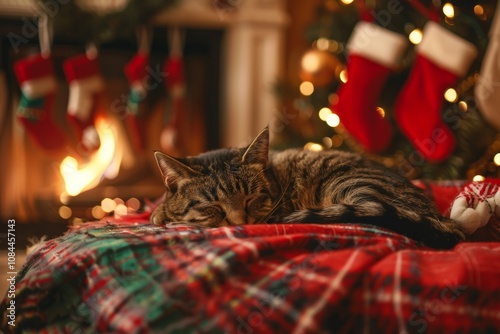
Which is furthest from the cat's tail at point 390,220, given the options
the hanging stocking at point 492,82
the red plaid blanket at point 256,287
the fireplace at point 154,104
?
the fireplace at point 154,104

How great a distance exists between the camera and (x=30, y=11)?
2.15 metres

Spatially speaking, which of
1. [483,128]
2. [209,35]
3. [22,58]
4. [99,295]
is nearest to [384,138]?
[483,128]

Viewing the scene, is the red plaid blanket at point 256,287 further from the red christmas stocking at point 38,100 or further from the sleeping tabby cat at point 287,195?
the red christmas stocking at point 38,100

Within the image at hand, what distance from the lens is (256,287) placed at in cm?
56

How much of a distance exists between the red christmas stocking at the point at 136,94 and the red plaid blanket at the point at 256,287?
166 centimetres

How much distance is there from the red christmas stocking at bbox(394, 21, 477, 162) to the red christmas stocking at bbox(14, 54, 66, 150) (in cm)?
149

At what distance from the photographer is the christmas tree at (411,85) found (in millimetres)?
1760

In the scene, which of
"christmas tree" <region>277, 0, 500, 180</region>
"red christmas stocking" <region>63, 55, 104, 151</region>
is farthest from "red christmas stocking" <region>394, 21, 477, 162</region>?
"red christmas stocking" <region>63, 55, 104, 151</region>

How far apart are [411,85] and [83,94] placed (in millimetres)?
1413

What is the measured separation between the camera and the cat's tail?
0.78m

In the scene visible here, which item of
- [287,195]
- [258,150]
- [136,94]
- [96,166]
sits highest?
[136,94]

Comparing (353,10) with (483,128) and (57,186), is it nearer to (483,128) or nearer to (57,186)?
(483,128)

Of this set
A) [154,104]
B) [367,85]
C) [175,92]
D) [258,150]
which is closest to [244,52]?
[175,92]

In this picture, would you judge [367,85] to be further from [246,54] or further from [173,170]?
[173,170]
